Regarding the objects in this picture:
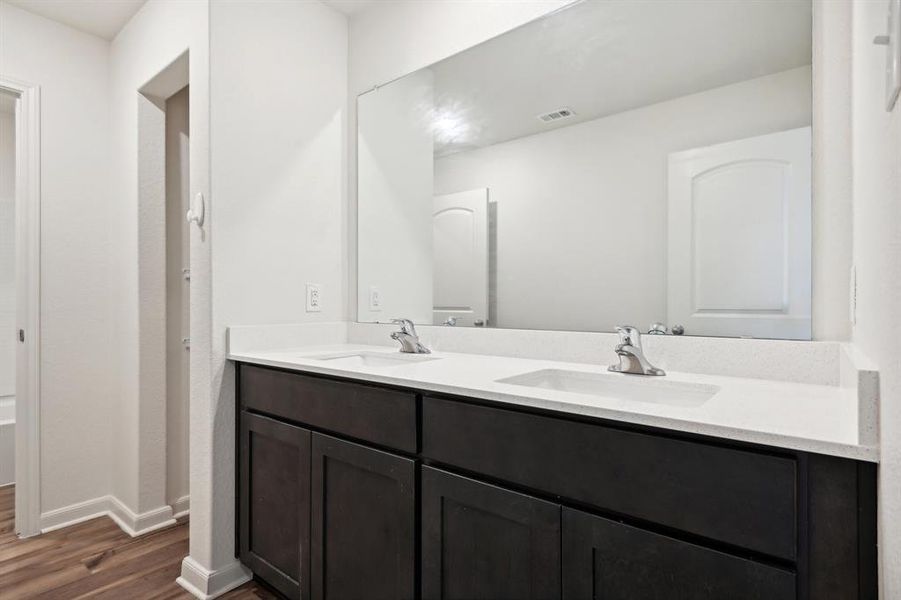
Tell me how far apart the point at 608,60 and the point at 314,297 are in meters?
1.45

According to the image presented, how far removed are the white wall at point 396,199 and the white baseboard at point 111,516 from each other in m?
1.39

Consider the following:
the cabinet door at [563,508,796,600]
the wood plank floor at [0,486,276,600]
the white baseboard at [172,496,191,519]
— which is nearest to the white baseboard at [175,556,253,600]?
the wood plank floor at [0,486,276,600]

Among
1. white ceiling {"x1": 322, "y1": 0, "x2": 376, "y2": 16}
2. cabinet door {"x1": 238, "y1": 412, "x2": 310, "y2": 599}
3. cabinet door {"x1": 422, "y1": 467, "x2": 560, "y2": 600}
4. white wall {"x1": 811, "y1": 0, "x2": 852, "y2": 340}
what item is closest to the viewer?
cabinet door {"x1": 422, "y1": 467, "x2": 560, "y2": 600}

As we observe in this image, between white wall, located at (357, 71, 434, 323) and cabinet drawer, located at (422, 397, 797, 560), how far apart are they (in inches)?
38.4

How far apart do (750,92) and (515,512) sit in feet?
4.01

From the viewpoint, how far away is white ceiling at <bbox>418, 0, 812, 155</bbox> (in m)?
1.29

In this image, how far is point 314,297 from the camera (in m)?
2.13

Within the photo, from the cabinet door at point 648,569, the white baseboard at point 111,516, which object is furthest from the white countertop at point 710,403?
the white baseboard at point 111,516

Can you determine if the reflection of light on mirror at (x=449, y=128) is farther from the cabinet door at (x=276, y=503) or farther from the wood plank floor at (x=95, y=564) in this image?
the wood plank floor at (x=95, y=564)

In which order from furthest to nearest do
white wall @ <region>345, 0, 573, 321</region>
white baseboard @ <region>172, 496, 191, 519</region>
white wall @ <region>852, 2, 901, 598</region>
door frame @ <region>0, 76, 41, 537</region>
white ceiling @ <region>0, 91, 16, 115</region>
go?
1. white ceiling @ <region>0, 91, 16, 115</region>
2. white baseboard @ <region>172, 496, 191, 519</region>
3. door frame @ <region>0, 76, 41, 537</region>
4. white wall @ <region>345, 0, 573, 321</region>
5. white wall @ <region>852, 2, 901, 598</region>

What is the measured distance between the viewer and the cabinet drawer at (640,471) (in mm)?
764

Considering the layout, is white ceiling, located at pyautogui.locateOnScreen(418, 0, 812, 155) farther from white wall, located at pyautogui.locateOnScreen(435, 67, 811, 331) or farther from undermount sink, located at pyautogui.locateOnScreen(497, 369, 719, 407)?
undermount sink, located at pyautogui.locateOnScreen(497, 369, 719, 407)

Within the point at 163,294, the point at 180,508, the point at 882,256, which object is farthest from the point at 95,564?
the point at 882,256

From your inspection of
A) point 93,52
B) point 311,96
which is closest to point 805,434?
point 311,96
